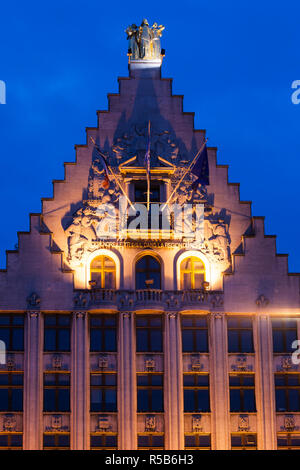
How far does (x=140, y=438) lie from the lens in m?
53.6

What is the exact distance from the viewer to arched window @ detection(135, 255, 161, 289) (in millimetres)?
55812

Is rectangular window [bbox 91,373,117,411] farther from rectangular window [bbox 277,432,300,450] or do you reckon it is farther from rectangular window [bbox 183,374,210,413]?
rectangular window [bbox 277,432,300,450]

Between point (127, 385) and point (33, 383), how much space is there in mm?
4532

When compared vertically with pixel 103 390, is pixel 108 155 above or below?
above

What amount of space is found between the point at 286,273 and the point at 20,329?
13.6 m

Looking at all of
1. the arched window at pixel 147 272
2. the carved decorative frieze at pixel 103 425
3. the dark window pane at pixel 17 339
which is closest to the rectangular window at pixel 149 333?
the arched window at pixel 147 272

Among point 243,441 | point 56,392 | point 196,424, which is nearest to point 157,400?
point 196,424

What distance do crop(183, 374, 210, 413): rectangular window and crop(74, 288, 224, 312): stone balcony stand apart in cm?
338

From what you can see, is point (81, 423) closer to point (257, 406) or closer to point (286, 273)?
point (257, 406)

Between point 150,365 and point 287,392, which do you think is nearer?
point 150,365

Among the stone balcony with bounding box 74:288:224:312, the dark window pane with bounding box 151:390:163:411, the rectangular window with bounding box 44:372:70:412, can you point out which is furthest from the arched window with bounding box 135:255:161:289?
the rectangular window with bounding box 44:372:70:412

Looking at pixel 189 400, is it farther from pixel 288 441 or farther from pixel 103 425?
pixel 288 441

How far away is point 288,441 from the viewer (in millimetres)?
53938
